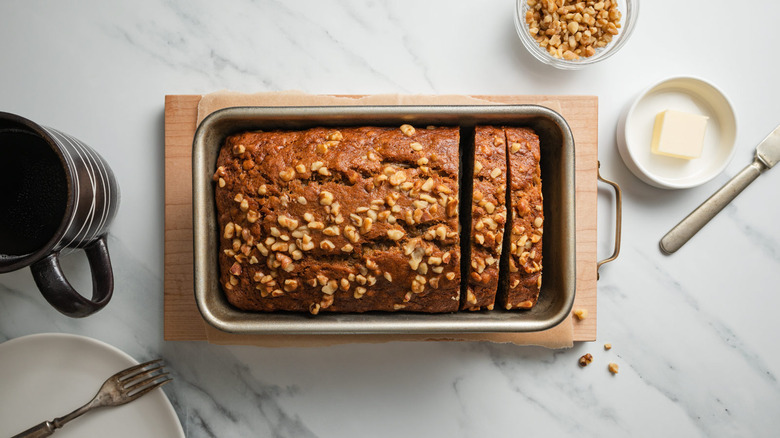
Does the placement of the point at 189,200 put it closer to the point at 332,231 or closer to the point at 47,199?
the point at 47,199

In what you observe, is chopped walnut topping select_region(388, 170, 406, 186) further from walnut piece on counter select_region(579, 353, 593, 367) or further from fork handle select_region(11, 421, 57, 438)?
fork handle select_region(11, 421, 57, 438)

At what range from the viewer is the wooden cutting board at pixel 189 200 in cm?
195

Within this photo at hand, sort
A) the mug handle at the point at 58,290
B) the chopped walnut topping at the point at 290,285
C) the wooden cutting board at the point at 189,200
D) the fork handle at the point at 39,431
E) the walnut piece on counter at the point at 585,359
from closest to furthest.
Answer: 1. the mug handle at the point at 58,290
2. the chopped walnut topping at the point at 290,285
3. the fork handle at the point at 39,431
4. the wooden cutting board at the point at 189,200
5. the walnut piece on counter at the point at 585,359

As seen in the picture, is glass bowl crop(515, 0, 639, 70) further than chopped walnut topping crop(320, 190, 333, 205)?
Yes

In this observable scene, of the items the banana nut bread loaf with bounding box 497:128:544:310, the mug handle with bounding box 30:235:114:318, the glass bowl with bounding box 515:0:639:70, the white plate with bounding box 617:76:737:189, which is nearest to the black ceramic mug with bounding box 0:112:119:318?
the mug handle with bounding box 30:235:114:318

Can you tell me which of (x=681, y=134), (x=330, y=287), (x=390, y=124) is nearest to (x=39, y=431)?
(x=330, y=287)

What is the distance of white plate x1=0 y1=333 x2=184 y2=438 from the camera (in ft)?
6.29

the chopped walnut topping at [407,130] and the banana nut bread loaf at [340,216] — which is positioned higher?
the chopped walnut topping at [407,130]

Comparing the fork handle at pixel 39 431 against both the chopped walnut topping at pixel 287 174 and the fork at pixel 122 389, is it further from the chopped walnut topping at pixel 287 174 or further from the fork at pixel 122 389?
the chopped walnut topping at pixel 287 174

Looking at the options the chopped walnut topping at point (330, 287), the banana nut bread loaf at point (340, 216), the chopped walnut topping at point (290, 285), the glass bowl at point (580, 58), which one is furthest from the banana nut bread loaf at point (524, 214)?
the chopped walnut topping at point (290, 285)

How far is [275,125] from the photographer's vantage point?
67.0 inches

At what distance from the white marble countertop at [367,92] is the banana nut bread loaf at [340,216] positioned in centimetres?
46

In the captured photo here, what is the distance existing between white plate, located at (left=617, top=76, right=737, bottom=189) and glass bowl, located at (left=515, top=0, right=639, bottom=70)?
23 cm

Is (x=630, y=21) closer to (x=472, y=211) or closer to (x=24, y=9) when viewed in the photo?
(x=472, y=211)
